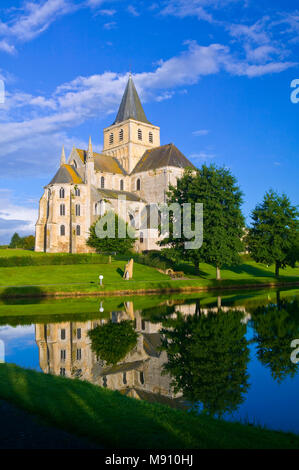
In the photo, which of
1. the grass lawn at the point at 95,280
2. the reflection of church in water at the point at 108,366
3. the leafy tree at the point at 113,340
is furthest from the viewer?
the grass lawn at the point at 95,280

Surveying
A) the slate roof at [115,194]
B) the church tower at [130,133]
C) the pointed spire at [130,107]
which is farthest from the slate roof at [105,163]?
the pointed spire at [130,107]

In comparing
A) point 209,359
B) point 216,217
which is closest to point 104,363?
point 209,359

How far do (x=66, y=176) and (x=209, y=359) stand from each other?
5532 cm

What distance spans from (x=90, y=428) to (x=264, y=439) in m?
2.55

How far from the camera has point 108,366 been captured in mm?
11062

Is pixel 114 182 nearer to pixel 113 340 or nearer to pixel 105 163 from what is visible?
pixel 105 163

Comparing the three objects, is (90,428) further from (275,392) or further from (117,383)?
(275,392)

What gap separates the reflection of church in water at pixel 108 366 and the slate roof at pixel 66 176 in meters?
47.2

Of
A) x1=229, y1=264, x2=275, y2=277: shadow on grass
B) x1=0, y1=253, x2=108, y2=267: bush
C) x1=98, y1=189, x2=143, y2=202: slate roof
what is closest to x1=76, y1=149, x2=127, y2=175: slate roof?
x1=98, y1=189, x2=143, y2=202: slate roof

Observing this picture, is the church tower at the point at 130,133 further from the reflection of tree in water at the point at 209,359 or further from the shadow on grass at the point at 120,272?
the reflection of tree in water at the point at 209,359

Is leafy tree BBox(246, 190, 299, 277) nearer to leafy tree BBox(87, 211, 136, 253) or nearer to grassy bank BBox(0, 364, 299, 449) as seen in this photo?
leafy tree BBox(87, 211, 136, 253)

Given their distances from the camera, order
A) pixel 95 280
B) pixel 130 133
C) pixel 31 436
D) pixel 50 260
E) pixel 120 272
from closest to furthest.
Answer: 1. pixel 31 436
2. pixel 95 280
3. pixel 120 272
4. pixel 50 260
5. pixel 130 133

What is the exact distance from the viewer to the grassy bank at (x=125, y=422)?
5301mm

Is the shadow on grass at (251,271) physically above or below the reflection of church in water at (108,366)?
below
